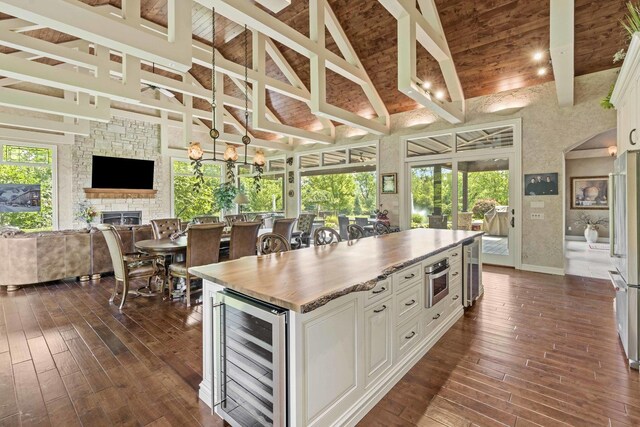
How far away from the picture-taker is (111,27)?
119 inches

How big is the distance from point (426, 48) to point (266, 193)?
23.1 feet

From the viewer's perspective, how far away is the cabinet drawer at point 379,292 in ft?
6.21

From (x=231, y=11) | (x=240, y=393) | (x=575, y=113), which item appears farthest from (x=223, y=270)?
(x=575, y=113)

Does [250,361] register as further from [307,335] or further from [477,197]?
[477,197]

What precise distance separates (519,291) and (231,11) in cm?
535

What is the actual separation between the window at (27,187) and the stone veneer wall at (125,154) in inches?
20.8

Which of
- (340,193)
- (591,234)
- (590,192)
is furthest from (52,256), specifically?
(590,192)

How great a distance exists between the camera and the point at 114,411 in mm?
1950

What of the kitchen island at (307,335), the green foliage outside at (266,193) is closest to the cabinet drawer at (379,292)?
the kitchen island at (307,335)

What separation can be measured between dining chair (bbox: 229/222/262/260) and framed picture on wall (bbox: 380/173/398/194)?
410 cm

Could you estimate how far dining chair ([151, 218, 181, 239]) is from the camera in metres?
5.34

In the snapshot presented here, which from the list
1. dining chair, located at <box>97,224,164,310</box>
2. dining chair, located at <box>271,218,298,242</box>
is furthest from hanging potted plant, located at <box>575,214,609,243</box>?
dining chair, located at <box>97,224,164,310</box>

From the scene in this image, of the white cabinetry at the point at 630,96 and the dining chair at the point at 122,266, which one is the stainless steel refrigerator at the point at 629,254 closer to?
the white cabinetry at the point at 630,96

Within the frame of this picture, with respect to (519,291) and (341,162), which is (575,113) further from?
(341,162)
